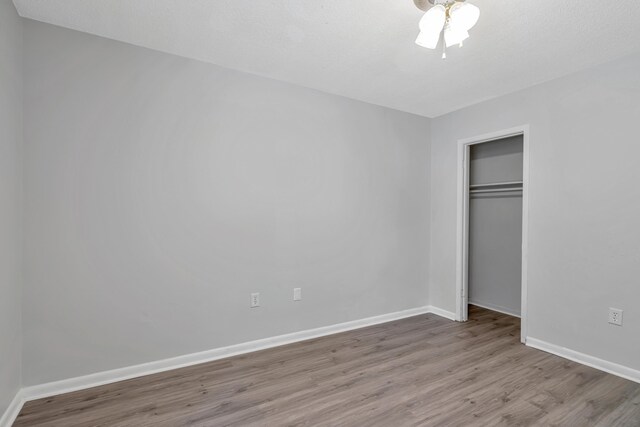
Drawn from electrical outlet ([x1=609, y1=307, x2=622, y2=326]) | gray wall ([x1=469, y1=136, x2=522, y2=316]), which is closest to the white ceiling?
gray wall ([x1=469, y1=136, x2=522, y2=316])

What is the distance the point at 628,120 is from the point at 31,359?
4473 millimetres

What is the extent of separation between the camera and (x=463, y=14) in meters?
1.68

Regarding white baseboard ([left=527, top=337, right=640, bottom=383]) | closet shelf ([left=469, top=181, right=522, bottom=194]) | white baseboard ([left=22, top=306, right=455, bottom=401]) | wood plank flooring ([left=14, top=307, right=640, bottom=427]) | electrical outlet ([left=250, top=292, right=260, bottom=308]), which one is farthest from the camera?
closet shelf ([left=469, top=181, right=522, bottom=194])

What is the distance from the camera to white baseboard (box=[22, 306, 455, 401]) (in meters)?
2.10

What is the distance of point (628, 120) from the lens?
241 centimetres

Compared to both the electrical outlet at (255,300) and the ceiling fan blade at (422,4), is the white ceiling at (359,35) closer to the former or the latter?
the ceiling fan blade at (422,4)

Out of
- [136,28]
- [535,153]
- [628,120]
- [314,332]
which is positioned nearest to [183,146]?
[136,28]

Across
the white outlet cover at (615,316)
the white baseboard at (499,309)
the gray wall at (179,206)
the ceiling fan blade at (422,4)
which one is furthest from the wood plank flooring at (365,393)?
the ceiling fan blade at (422,4)

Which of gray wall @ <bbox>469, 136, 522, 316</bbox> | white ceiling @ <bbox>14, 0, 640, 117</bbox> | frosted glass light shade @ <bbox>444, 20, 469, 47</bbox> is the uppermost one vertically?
white ceiling @ <bbox>14, 0, 640, 117</bbox>

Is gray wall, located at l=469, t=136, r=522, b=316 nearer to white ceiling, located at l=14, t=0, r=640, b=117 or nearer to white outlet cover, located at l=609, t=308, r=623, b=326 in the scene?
white ceiling, located at l=14, t=0, r=640, b=117

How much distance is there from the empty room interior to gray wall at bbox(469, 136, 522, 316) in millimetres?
631

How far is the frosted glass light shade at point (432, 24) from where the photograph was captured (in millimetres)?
1697

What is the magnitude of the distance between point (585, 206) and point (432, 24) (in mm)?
2048

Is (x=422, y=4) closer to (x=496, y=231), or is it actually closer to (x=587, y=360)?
(x=587, y=360)
